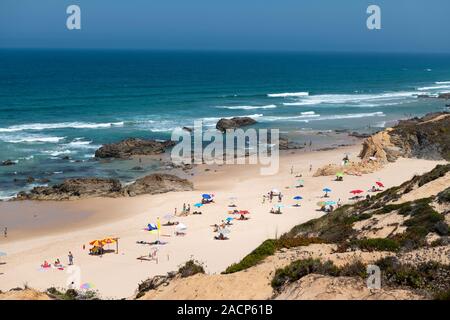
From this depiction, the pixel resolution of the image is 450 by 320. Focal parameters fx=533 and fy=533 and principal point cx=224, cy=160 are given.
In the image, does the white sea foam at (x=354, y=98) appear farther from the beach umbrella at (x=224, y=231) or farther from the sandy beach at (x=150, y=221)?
the beach umbrella at (x=224, y=231)

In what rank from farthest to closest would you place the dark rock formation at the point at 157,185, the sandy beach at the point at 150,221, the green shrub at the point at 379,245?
the dark rock formation at the point at 157,185
the sandy beach at the point at 150,221
the green shrub at the point at 379,245

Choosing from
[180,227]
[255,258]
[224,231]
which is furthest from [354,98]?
[255,258]

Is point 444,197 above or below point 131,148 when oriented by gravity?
above

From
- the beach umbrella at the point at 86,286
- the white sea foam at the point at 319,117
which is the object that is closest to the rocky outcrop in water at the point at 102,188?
the beach umbrella at the point at 86,286

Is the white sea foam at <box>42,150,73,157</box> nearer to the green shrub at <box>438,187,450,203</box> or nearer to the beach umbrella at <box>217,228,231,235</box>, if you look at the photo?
the beach umbrella at <box>217,228,231,235</box>

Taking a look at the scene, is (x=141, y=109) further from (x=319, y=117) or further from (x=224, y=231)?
(x=224, y=231)

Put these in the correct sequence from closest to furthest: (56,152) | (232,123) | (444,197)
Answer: (444,197), (56,152), (232,123)

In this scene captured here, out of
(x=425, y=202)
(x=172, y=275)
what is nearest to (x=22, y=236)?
(x=172, y=275)
